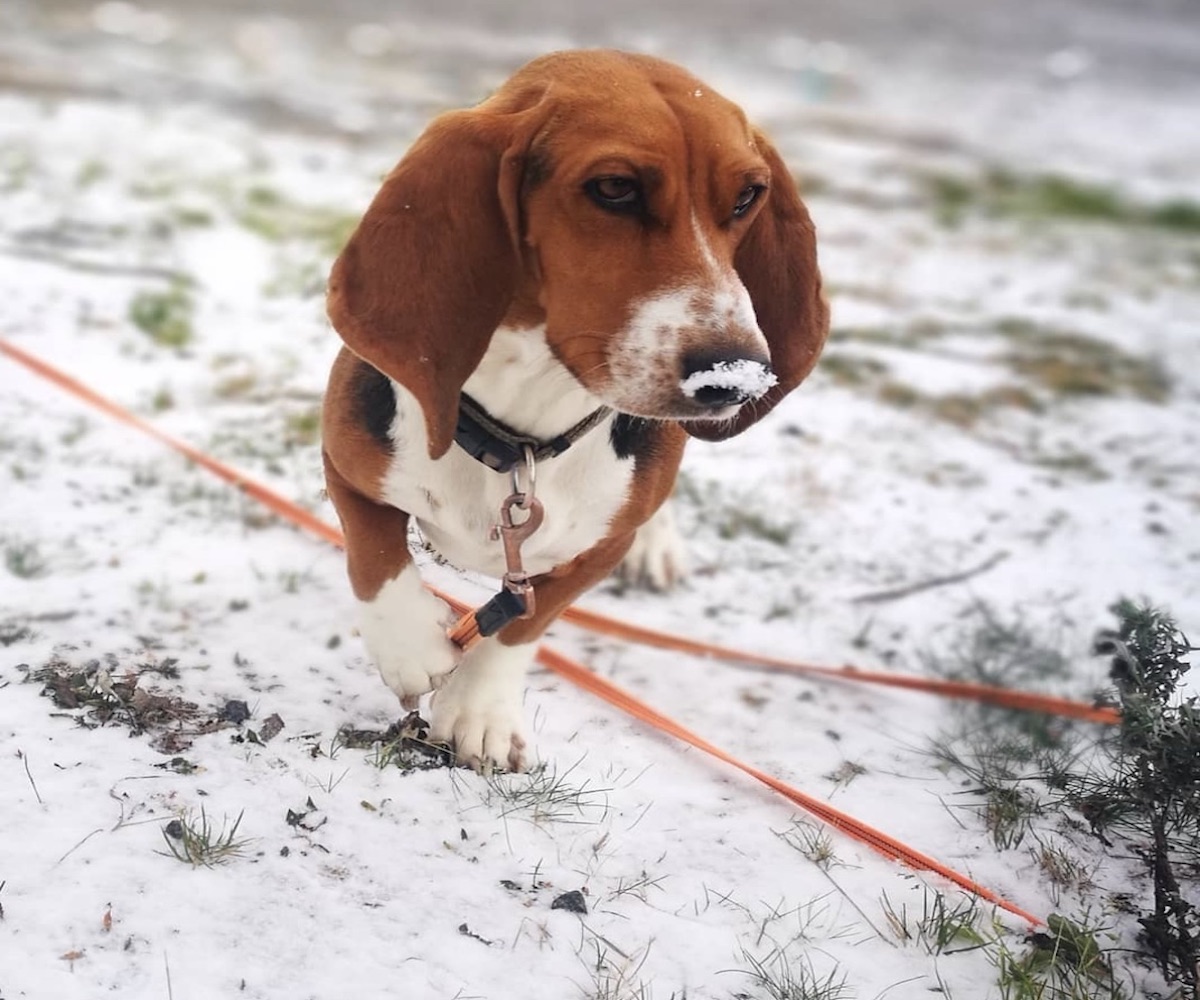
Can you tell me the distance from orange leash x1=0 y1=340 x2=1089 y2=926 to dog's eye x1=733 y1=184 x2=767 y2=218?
1.29 metres

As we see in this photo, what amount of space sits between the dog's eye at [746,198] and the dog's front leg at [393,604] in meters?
1.07

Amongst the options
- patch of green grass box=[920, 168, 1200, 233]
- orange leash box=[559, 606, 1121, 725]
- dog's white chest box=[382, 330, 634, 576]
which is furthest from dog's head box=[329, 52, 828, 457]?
patch of green grass box=[920, 168, 1200, 233]

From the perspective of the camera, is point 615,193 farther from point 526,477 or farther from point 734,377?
point 526,477

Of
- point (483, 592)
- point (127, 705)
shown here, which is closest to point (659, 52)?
point (483, 592)

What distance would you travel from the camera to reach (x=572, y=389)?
2.59m

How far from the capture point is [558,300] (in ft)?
7.68

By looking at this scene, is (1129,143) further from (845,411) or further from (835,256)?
(845,411)

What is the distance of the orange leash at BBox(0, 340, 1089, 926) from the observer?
106 inches

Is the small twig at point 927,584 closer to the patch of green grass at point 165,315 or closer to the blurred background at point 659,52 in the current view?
the patch of green grass at point 165,315

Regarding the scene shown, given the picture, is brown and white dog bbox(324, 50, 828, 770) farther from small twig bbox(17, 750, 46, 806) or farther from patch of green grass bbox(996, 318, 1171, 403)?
patch of green grass bbox(996, 318, 1171, 403)

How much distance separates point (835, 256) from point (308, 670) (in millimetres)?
5469

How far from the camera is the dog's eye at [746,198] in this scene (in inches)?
95.2

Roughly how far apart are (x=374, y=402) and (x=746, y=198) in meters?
0.93

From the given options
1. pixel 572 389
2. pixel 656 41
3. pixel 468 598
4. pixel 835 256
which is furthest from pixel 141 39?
pixel 572 389
